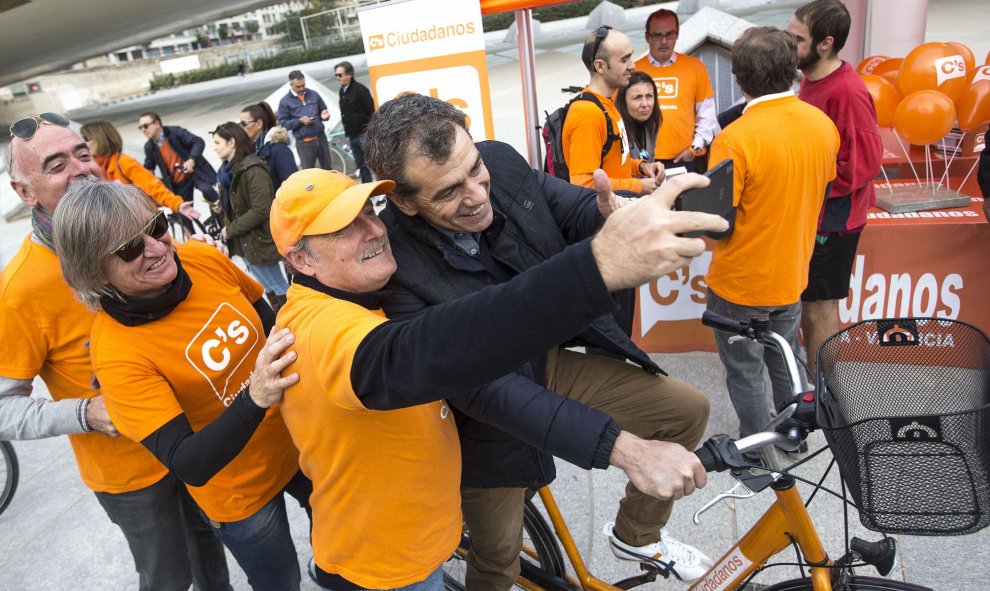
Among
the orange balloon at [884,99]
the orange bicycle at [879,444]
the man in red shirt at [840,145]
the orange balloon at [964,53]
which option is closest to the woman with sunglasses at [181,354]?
the orange bicycle at [879,444]

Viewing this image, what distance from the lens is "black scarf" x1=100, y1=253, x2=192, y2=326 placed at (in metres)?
1.65

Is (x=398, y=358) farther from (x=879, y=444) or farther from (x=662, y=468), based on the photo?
(x=879, y=444)

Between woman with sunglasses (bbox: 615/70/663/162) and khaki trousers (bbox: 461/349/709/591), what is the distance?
2.71 metres

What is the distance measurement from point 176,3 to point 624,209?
3576cm

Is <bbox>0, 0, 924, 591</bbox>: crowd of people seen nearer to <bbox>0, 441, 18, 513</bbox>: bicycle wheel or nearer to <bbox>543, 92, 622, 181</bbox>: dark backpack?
<bbox>543, 92, 622, 181</bbox>: dark backpack

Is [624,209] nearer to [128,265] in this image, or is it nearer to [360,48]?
[128,265]

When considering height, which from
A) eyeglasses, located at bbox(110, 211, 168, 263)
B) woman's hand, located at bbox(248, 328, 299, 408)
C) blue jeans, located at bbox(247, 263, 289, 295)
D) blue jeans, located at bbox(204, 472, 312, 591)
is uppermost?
eyeglasses, located at bbox(110, 211, 168, 263)

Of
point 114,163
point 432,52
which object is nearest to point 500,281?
point 432,52

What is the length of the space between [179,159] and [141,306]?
6805mm

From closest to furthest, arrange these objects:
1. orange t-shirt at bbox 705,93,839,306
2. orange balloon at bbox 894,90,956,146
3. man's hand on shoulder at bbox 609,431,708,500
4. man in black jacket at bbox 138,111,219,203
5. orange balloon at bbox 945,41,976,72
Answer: man's hand on shoulder at bbox 609,431,708,500 < orange t-shirt at bbox 705,93,839,306 < orange balloon at bbox 894,90,956,146 < orange balloon at bbox 945,41,976,72 < man in black jacket at bbox 138,111,219,203

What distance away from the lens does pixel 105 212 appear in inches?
63.0

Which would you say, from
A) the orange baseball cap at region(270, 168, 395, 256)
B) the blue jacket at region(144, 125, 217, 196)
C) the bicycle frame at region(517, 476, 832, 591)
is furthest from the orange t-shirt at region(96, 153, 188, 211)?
the bicycle frame at region(517, 476, 832, 591)

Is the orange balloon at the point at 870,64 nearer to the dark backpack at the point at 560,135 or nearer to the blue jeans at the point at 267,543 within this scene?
the dark backpack at the point at 560,135

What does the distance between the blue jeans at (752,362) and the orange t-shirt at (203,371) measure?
199 cm
